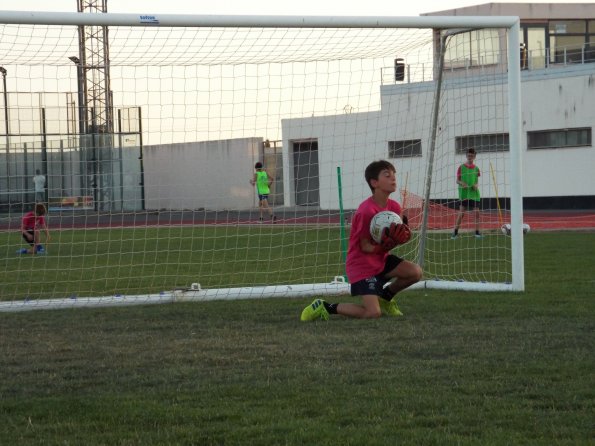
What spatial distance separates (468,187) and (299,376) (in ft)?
42.2

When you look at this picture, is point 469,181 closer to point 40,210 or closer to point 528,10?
point 40,210

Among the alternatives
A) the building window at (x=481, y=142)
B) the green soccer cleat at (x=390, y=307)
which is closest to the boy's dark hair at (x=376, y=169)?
the green soccer cleat at (x=390, y=307)

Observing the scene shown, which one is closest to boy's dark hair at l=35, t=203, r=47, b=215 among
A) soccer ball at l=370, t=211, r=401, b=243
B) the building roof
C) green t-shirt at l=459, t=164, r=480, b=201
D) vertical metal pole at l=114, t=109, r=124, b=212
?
vertical metal pole at l=114, t=109, r=124, b=212

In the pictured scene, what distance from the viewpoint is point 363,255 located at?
8969 millimetres

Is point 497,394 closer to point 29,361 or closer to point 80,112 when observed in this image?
point 29,361

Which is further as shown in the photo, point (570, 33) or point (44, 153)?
point (570, 33)

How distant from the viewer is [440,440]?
180 inches

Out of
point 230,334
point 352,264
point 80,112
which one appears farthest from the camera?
point 80,112

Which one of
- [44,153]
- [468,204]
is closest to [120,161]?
[44,153]

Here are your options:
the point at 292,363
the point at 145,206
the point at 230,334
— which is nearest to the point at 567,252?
the point at 145,206

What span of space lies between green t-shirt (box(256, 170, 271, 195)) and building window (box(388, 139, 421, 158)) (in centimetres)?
430

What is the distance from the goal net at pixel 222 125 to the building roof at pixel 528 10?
25.7 m

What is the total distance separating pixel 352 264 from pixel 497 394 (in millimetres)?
3594

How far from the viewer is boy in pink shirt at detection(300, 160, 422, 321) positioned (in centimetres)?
885
